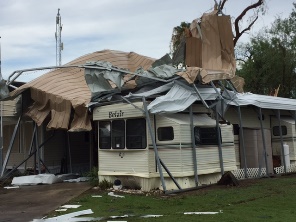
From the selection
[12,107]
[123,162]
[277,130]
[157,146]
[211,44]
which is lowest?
[123,162]

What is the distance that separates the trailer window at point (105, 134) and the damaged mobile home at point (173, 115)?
1.4 inches

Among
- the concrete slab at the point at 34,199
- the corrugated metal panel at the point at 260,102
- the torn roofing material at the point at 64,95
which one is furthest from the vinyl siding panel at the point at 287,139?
the concrete slab at the point at 34,199

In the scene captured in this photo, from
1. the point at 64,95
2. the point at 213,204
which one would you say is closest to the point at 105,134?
the point at 64,95

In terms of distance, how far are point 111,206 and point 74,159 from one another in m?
9.33

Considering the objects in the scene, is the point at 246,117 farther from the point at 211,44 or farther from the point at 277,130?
the point at 211,44

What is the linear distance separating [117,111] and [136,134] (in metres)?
1.09

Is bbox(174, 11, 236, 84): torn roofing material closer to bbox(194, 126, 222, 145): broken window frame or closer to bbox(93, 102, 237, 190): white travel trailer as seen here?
bbox(93, 102, 237, 190): white travel trailer

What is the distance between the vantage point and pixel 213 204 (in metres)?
10.1

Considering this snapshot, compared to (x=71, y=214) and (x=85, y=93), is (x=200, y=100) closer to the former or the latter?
(x=85, y=93)

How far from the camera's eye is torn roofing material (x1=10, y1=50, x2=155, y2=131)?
50.3 feet

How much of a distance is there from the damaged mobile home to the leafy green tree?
14549mm

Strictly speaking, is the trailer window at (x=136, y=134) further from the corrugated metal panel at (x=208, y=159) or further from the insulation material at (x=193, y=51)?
the insulation material at (x=193, y=51)

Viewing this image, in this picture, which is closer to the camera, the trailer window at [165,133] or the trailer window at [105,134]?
the trailer window at [165,133]

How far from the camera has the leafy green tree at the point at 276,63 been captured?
3169 centimetres
